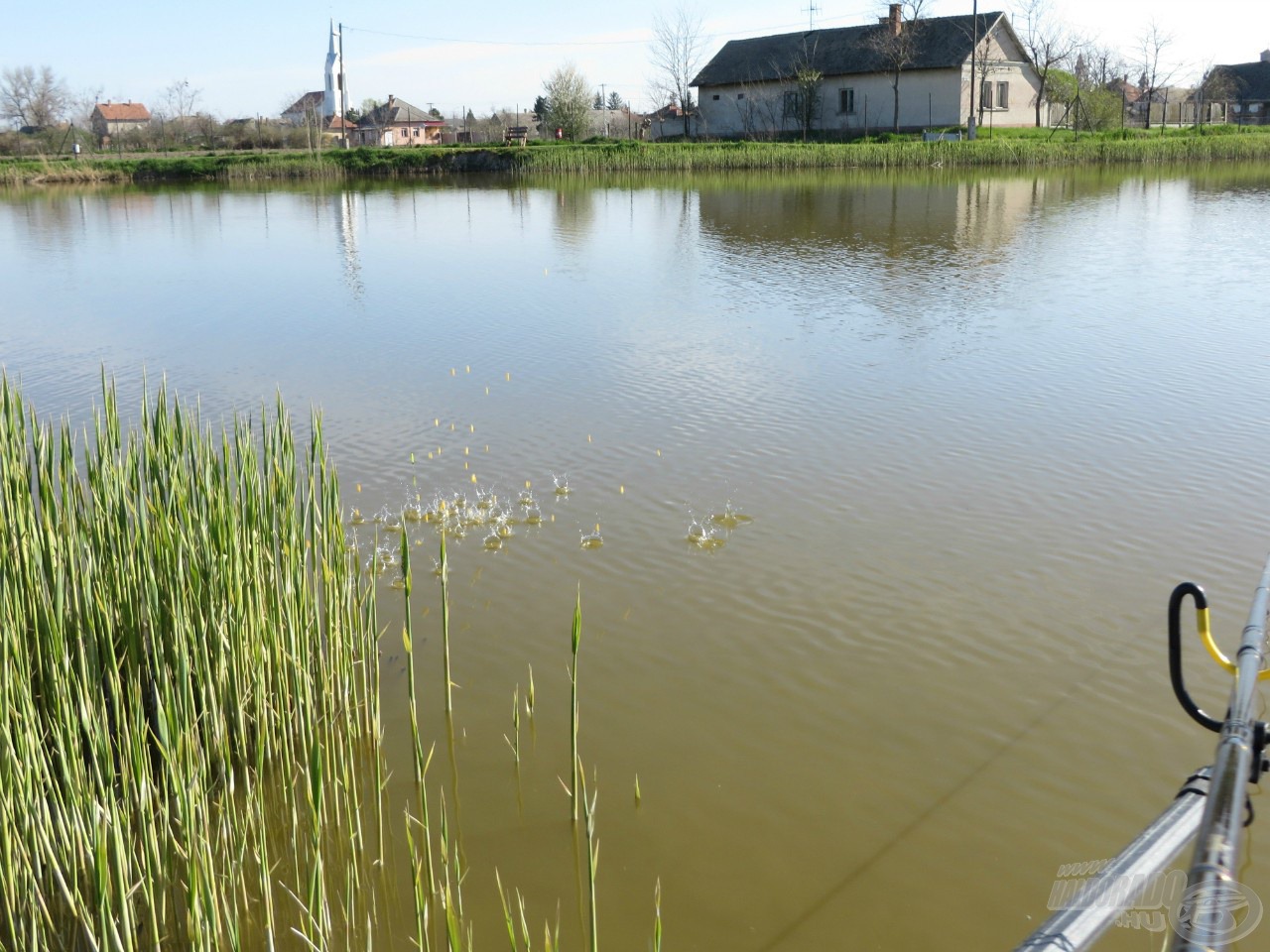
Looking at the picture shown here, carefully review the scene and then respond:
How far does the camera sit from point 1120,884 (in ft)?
5.08

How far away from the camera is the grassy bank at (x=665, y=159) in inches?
1267

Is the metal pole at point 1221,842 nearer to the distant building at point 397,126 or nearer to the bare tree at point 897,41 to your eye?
the bare tree at point 897,41

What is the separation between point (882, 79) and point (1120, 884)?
143ft

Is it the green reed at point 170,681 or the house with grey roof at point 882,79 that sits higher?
the house with grey roof at point 882,79

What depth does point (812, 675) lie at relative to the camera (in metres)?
4.38

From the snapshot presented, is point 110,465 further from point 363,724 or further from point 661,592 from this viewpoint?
point 661,592

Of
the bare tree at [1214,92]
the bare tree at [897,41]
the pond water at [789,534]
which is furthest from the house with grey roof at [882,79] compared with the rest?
the pond water at [789,534]

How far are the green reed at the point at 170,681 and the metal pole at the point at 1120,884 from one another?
57.3 inches

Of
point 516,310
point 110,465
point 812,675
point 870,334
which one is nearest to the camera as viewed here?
point 110,465

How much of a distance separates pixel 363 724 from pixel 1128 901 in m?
3.06

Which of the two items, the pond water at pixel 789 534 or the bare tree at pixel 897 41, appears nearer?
the pond water at pixel 789 534

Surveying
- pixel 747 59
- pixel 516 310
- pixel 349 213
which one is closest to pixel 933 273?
pixel 516 310

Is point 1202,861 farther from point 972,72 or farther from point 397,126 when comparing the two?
point 397,126

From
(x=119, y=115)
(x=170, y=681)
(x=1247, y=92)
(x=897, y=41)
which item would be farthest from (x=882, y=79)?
(x=119, y=115)
